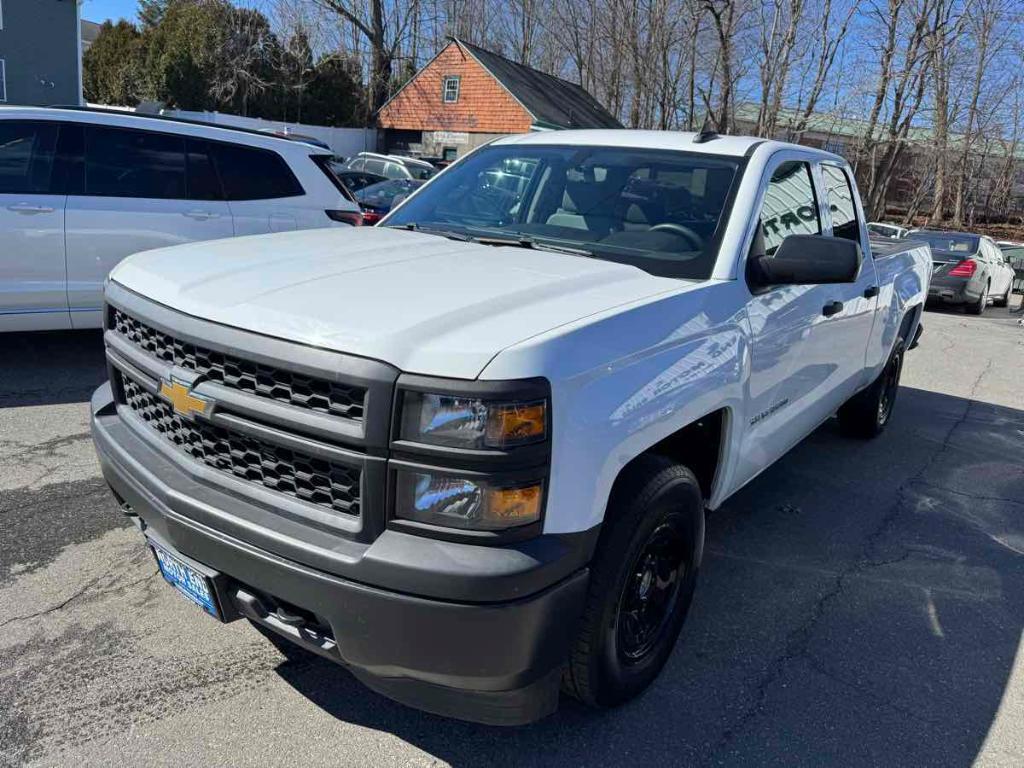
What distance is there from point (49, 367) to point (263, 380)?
194 inches

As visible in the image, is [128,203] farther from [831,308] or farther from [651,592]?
[651,592]

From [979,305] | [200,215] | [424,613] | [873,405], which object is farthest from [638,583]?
[979,305]

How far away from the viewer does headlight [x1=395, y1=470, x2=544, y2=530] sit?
214 centimetres

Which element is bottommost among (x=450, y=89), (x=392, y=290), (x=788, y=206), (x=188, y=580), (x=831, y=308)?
(x=188, y=580)

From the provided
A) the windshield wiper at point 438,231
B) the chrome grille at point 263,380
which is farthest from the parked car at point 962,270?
the chrome grille at point 263,380

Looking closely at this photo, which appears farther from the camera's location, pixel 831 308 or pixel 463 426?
pixel 831 308

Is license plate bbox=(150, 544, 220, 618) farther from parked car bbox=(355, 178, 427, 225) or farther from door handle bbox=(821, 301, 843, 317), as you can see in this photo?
parked car bbox=(355, 178, 427, 225)

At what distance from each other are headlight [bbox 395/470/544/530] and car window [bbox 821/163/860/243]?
10.1 ft

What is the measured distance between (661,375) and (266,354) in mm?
1177

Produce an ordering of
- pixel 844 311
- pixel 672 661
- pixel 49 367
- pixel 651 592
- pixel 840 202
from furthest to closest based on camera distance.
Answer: pixel 49 367
pixel 840 202
pixel 844 311
pixel 672 661
pixel 651 592

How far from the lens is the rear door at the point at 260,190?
22.1ft

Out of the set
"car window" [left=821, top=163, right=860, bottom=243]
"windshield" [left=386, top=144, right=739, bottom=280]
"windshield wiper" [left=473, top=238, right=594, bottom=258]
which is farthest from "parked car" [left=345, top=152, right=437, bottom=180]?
"windshield wiper" [left=473, top=238, right=594, bottom=258]

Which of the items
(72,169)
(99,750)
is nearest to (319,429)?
(99,750)

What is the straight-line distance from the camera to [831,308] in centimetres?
408
